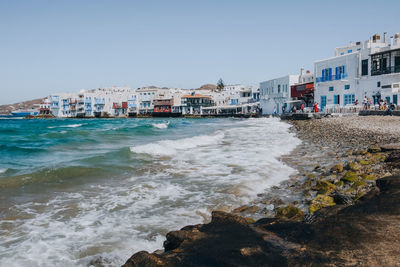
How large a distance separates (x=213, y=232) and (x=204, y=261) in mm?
811

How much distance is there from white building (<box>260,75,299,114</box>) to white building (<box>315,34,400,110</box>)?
31.8ft

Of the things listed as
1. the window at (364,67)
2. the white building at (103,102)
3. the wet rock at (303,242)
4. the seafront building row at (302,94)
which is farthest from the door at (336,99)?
the white building at (103,102)

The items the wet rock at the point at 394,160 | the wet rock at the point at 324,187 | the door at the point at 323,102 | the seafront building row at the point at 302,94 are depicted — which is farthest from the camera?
the door at the point at 323,102

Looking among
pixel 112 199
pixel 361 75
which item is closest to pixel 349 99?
pixel 361 75

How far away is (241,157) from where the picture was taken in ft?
43.7

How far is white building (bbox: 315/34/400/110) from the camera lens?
3008 centimetres

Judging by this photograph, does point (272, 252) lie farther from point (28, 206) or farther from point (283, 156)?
point (283, 156)

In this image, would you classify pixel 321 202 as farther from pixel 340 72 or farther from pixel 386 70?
pixel 340 72

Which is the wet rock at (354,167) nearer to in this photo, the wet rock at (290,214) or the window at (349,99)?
the wet rock at (290,214)

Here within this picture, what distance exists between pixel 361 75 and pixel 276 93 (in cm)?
2186

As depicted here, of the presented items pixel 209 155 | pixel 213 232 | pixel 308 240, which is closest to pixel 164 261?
pixel 213 232

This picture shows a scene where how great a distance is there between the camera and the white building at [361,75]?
1184 inches

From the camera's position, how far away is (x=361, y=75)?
3353cm

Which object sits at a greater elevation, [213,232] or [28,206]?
[213,232]
